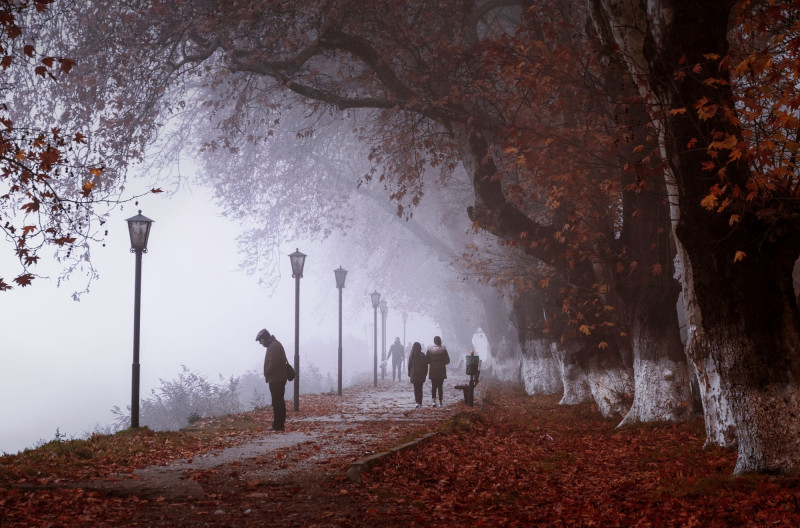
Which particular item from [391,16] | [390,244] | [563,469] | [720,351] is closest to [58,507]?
[563,469]

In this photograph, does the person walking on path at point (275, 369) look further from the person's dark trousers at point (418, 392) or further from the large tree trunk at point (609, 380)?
the person's dark trousers at point (418, 392)

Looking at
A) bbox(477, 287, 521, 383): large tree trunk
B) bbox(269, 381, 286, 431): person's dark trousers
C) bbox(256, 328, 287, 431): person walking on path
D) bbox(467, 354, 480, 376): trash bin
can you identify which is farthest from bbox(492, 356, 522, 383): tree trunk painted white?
bbox(256, 328, 287, 431): person walking on path

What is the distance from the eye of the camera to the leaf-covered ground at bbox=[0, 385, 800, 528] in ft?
21.6

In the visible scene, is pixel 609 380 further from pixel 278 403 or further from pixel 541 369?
pixel 541 369

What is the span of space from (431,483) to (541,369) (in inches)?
561

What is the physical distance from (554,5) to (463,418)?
9009 mm

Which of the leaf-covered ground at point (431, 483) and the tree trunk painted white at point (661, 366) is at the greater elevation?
the tree trunk painted white at point (661, 366)

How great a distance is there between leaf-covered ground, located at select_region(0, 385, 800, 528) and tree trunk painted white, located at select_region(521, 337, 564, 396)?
28.1 feet

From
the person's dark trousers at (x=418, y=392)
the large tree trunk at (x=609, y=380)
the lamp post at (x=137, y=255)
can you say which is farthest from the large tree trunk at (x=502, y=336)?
the lamp post at (x=137, y=255)

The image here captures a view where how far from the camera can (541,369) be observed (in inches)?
877

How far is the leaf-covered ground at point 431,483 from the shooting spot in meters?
6.58

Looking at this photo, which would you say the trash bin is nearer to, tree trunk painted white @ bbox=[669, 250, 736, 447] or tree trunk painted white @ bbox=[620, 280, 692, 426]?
tree trunk painted white @ bbox=[620, 280, 692, 426]

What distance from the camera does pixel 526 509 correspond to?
7.23m

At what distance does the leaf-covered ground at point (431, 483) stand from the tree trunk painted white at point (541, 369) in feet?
28.1
